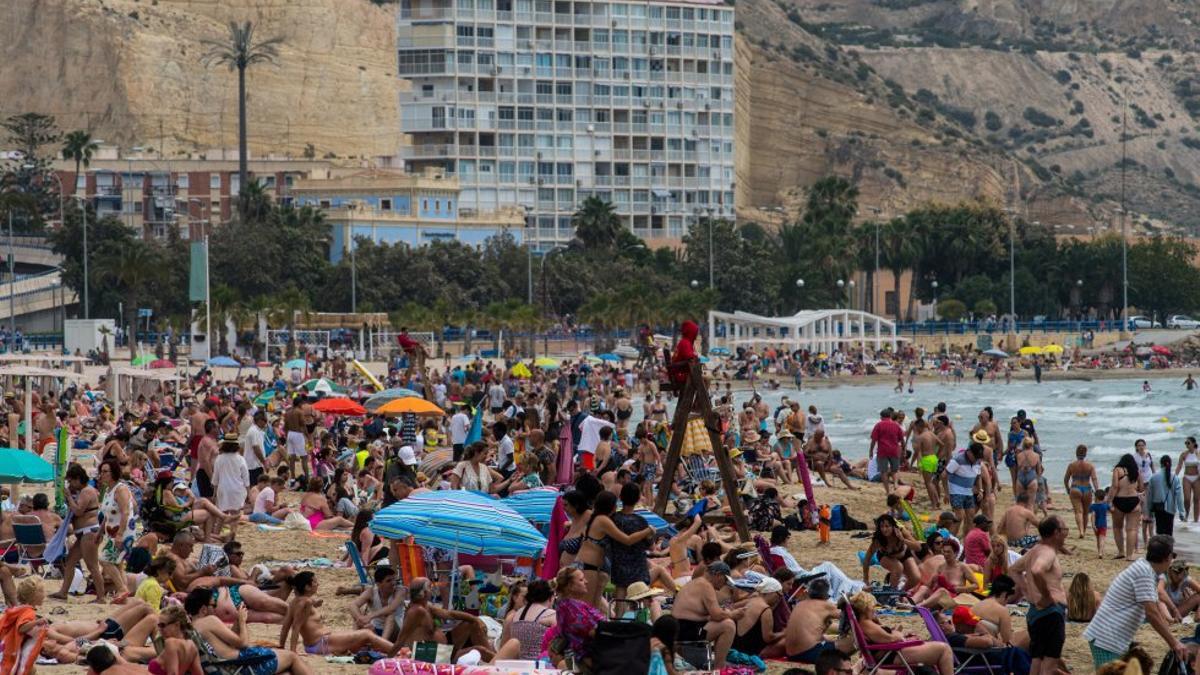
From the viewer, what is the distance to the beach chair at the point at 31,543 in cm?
1691

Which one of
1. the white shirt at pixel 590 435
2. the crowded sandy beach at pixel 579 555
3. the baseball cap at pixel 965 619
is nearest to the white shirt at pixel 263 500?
the crowded sandy beach at pixel 579 555

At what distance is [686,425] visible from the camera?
56.1ft

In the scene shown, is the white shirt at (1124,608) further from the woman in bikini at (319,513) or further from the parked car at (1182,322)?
the parked car at (1182,322)

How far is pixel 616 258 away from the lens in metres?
88.4


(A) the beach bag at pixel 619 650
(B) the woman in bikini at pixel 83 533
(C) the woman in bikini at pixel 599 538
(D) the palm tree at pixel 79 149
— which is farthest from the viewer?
(D) the palm tree at pixel 79 149

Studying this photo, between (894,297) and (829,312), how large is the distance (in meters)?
28.8

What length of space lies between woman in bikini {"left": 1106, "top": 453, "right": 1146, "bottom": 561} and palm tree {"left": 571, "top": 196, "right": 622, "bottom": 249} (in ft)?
232

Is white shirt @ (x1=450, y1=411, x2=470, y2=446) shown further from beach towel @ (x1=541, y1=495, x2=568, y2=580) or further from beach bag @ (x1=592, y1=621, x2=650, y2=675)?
beach bag @ (x1=592, y1=621, x2=650, y2=675)

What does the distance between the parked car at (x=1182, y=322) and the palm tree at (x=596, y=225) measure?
85.4 ft

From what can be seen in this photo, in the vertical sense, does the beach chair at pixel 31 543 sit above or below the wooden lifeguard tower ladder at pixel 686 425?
below

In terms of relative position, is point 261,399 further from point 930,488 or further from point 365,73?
point 365,73

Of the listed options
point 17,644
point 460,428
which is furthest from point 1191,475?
point 17,644

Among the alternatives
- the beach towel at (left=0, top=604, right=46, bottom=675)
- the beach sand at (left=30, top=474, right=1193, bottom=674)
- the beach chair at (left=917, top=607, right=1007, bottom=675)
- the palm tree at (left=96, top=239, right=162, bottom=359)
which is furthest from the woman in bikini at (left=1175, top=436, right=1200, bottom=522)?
the palm tree at (left=96, top=239, right=162, bottom=359)

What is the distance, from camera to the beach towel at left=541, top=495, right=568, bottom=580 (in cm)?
1451
